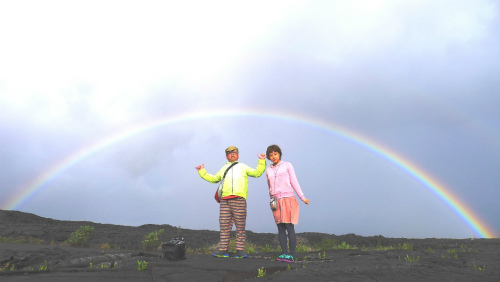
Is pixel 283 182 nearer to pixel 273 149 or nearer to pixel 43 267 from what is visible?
pixel 273 149

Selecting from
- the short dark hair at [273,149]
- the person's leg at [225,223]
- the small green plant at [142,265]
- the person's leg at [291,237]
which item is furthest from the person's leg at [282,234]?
the small green plant at [142,265]

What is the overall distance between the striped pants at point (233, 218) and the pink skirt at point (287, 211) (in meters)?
0.78

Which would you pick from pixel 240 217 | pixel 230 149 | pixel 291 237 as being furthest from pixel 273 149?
pixel 291 237

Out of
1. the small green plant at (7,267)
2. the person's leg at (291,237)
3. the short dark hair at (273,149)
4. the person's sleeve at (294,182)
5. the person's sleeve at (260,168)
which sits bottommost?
the small green plant at (7,267)

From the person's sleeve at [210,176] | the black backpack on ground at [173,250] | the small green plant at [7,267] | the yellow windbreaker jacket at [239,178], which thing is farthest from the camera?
the person's sleeve at [210,176]

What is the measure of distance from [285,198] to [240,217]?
1.09m

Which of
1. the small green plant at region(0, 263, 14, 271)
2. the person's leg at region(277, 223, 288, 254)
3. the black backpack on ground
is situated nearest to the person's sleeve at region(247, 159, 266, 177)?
the person's leg at region(277, 223, 288, 254)

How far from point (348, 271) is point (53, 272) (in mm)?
4375

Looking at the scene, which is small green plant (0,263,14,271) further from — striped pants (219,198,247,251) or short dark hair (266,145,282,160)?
short dark hair (266,145,282,160)

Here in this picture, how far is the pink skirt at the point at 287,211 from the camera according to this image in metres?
7.17

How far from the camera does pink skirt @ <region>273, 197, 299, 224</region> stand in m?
7.17

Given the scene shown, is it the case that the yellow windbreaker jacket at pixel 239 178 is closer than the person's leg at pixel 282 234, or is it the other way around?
the person's leg at pixel 282 234

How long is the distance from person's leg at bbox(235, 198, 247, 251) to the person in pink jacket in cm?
67

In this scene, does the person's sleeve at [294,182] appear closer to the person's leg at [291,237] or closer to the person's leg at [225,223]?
the person's leg at [291,237]
